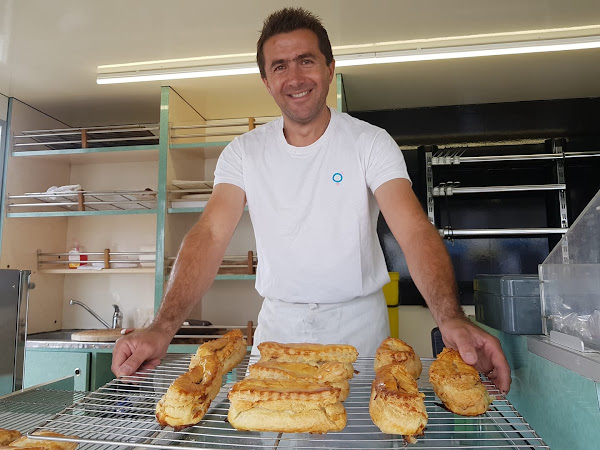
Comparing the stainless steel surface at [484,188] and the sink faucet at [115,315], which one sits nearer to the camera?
the stainless steel surface at [484,188]

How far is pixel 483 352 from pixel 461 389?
0.15m

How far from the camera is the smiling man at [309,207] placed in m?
1.75

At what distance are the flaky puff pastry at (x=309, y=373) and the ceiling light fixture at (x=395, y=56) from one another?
259cm

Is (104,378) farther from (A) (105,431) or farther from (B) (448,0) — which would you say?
(B) (448,0)

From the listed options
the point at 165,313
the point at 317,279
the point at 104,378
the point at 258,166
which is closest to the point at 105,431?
the point at 165,313

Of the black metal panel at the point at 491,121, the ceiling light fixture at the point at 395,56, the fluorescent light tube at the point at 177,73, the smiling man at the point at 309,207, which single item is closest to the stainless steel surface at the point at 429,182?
the black metal panel at the point at 491,121

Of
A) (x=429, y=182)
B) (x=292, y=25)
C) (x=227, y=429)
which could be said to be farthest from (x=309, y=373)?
(x=429, y=182)

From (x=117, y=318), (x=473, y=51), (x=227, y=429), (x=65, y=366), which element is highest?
(x=473, y=51)

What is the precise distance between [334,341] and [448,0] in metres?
1.95

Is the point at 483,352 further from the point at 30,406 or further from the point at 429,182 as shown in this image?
the point at 429,182

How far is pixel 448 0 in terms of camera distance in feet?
8.46

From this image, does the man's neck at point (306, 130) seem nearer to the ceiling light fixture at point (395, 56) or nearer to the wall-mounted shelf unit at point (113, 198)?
the ceiling light fixture at point (395, 56)

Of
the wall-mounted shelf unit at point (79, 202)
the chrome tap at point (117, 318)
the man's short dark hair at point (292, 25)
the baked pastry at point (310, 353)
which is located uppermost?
the man's short dark hair at point (292, 25)

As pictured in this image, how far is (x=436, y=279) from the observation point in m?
1.33
